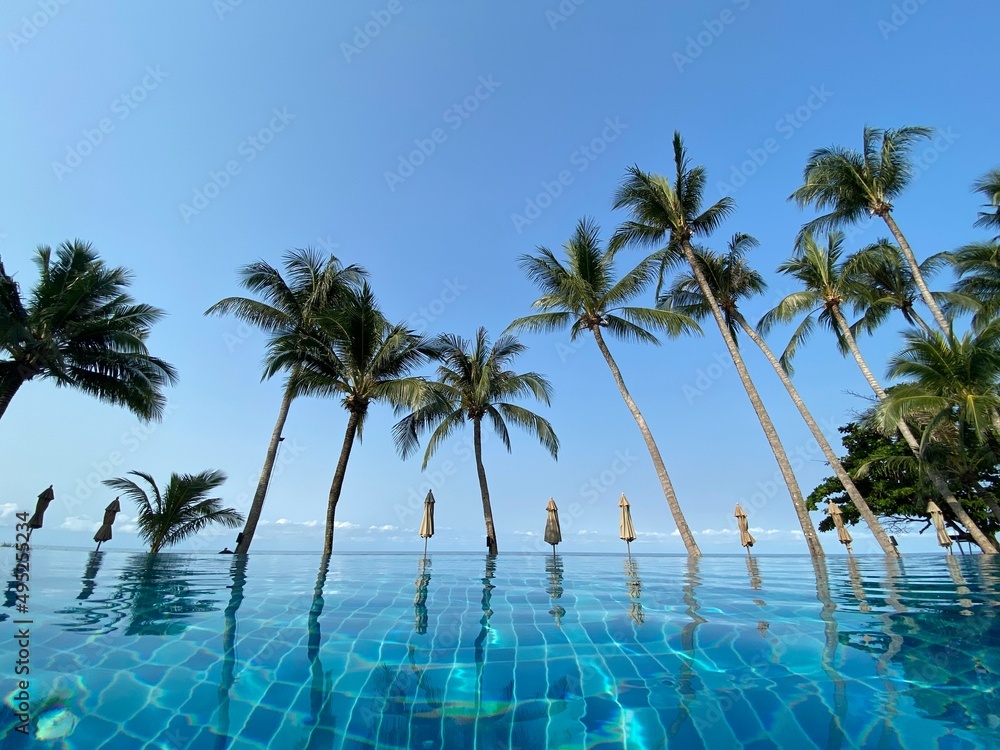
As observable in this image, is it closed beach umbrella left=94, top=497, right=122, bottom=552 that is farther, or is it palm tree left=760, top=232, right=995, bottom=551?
palm tree left=760, top=232, right=995, bottom=551

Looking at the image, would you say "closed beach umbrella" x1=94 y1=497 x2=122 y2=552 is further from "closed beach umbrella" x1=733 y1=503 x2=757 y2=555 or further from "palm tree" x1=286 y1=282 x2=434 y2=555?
"closed beach umbrella" x1=733 y1=503 x2=757 y2=555

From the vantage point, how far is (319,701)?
3018mm

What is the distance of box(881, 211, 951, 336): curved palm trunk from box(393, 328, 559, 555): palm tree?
1280 cm

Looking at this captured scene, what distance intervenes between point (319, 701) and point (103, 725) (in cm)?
115

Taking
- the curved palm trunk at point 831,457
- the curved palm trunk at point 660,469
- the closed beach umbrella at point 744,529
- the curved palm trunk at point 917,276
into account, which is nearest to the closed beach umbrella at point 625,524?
the curved palm trunk at point 660,469

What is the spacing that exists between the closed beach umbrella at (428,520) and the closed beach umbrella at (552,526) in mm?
3566

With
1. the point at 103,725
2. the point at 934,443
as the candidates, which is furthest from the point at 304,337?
the point at 934,443

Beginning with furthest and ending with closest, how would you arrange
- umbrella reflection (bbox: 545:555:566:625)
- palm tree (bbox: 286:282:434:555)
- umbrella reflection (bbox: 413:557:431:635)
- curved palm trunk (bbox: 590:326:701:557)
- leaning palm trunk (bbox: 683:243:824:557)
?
palm tree (bbox: 286:282:434:555) < curved palm trunk (bbox: 590:326:701:557) < leaning palm trunk (bbox: 683:243:824:557) < umbrella reflection (bbox: 545:555:566:625) < umbrella reflection (bbox: 413:557:431:635)

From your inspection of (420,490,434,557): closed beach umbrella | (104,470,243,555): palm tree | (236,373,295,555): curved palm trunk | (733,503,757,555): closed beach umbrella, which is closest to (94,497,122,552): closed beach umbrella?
(104,470,243,555): palm tree

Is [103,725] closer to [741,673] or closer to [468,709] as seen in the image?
[468,709]

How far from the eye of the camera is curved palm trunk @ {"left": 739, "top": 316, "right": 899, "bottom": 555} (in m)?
14.5

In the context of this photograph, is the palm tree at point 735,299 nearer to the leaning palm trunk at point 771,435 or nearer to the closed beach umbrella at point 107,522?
the leaning palm trunk at point 771,435

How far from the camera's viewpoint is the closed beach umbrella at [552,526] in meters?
14.8

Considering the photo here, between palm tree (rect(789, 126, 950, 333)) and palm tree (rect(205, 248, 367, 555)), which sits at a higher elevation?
palm tree (rect(789, 126, 950, 333))
